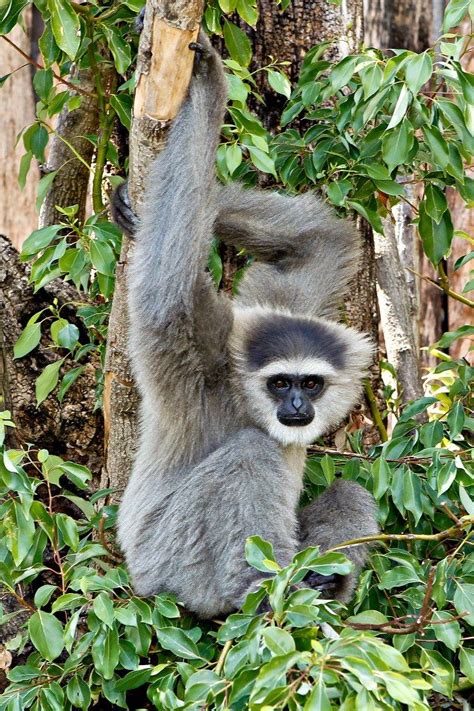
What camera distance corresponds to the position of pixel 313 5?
6531mm

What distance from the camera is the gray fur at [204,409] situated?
4.51 m

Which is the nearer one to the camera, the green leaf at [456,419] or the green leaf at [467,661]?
the green leaf at [467,661]

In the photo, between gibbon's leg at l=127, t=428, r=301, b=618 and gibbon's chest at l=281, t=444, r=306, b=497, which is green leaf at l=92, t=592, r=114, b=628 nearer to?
gibbon's leg at l=127, t=428, r=301, b=618

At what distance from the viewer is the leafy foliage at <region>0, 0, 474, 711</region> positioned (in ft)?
11.4

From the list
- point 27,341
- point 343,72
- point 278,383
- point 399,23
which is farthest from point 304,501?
point 399,23

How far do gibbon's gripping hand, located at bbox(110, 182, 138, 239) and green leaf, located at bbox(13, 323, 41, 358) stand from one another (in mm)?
861

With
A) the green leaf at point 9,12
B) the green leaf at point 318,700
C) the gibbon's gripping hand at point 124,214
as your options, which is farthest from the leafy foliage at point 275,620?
the green leaf at point 9,12

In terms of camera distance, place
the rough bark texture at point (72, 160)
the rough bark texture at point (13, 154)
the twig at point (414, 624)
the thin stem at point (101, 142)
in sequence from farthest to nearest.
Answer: the rough bark texture at point (13, 154), the rough bark texture at point (72, 160), the thin stem at point (101, 142), the twig at point (414, 624)

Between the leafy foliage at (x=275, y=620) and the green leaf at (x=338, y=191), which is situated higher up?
the green leaf at (x=338, y=191)

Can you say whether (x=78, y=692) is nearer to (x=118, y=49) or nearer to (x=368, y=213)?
(x=368, y=213)

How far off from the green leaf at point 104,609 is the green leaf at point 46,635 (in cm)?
25

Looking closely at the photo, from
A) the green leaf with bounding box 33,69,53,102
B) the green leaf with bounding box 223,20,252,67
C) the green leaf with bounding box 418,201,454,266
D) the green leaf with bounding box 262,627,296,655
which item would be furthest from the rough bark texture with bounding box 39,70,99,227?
the green leaf with bounding box 262,627,296,655

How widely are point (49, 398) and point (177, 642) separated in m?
2.72

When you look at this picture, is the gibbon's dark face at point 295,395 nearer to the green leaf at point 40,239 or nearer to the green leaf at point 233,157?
the green leaf at point 233,157
